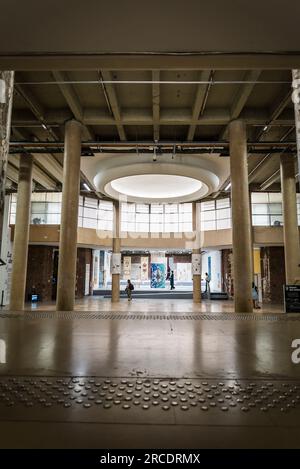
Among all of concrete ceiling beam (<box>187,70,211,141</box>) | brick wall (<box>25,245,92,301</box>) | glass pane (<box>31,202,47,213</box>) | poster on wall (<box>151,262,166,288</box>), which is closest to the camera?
concrete ceiling beam (<box>187,70,211,141</box>)

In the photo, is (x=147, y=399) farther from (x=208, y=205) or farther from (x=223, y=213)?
(x=208, y=205)

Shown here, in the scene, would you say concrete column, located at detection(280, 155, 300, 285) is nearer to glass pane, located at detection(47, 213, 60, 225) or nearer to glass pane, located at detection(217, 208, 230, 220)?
glass pane, located at detection(217, 208, 230, 220)

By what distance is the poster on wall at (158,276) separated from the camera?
105 ft

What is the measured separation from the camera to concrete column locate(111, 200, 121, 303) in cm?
2322

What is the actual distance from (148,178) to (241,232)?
8.67 meters

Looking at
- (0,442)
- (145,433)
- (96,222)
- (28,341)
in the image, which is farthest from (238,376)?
(96,222)

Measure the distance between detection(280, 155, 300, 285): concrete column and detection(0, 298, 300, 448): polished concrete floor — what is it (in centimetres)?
1175

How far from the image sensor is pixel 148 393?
7.97 ft

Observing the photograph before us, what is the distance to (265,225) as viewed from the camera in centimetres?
2272

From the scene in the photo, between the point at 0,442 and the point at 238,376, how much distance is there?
210 centimetres

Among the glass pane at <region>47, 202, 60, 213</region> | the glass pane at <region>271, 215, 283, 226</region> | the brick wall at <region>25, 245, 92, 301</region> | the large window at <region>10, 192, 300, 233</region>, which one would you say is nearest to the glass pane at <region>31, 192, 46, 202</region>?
the large window at <region>10, 192, 300, 233</region>

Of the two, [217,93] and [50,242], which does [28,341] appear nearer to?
[217,93]

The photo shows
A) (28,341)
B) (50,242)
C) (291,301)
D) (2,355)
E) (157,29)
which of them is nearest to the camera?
(157,29)

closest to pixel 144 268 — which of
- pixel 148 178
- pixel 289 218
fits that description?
pixel 148 178
